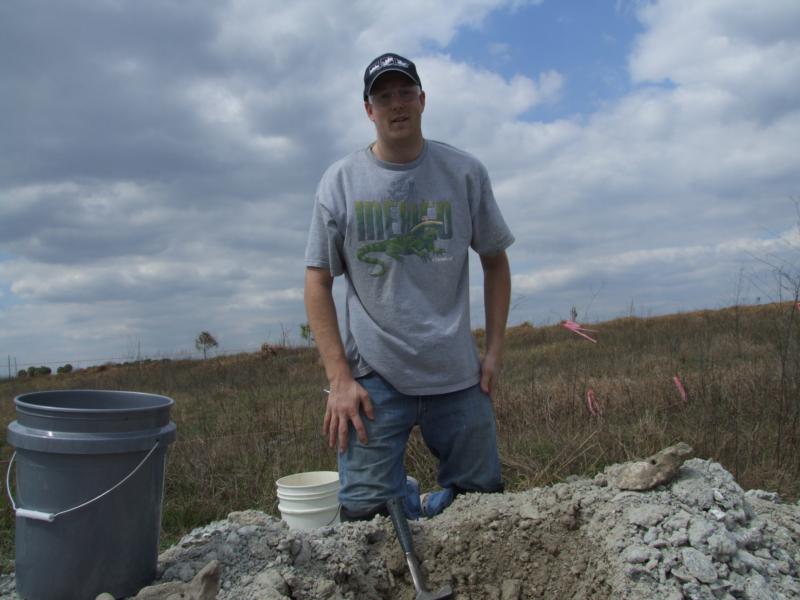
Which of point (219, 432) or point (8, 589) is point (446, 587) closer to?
point (8, 589)

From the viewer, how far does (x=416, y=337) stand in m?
2.81

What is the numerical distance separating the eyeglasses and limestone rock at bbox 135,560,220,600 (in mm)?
1857

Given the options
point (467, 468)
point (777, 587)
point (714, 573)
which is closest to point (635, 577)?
point (714, 573)

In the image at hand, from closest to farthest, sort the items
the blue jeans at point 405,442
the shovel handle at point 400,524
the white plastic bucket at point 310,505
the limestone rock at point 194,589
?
1. the limestone rock at point 194,589
2. the shovel handle at point 400,524
3. the blue jeans at point 405,442
4. the white plastic bucket at point 310,505

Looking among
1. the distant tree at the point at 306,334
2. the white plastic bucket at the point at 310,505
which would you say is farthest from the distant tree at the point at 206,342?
the white plastic bucket at the point at 310,505

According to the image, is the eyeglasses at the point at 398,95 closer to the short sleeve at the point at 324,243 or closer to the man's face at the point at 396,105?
the man's face at the point at 396,105

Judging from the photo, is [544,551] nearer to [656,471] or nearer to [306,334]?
[656,471]

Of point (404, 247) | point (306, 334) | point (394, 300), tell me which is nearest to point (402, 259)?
point (404, 247)

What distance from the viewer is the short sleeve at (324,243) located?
2.87 meters

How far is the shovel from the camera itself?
8.00ft

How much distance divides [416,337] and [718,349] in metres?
7.57

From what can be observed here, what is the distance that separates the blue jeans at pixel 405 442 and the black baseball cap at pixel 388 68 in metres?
1.24

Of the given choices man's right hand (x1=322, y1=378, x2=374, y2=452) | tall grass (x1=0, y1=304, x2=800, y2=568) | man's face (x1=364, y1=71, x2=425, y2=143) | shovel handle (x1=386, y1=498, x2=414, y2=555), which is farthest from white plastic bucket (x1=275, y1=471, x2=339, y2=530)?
man's face (x1=364, y1=71, x2=425, y2=143)

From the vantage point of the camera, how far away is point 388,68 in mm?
2682
